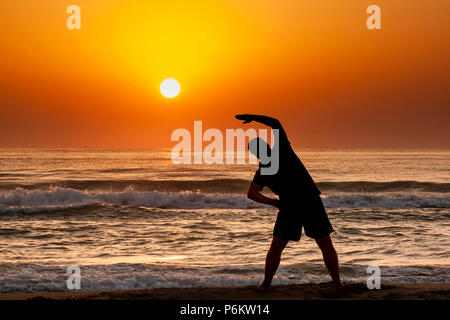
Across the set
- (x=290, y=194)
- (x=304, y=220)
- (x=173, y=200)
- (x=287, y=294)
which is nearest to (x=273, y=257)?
(x=287, y=294)

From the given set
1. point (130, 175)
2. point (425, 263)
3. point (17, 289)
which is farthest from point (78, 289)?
point (130, 175)

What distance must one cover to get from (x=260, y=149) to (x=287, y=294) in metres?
1.71

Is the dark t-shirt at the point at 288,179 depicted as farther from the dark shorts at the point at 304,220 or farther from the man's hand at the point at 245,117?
the man's hand at the point at 245,117

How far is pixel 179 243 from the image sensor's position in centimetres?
1084

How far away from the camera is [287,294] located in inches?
218

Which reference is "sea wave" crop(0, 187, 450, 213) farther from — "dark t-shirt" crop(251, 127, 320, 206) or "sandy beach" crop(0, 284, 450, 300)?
"dark t-shirt" crop(251, 127, 320, 206)

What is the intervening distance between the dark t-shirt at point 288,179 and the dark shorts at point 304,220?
0.27 ft

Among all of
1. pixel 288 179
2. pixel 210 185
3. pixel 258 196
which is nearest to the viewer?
pixel 258 196

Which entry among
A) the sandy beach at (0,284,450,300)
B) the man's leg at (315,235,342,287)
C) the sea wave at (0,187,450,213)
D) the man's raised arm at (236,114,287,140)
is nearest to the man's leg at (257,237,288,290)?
the sandy beach at (0,284,450,300)

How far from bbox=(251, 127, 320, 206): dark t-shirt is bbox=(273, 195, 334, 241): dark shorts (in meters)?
0.08

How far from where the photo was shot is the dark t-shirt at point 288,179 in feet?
17.5

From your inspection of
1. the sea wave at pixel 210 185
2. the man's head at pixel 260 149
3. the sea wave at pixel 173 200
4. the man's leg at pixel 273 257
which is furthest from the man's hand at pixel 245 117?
the sea wave at pixel 210 185

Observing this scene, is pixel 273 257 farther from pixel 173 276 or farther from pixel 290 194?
pixel 173 276

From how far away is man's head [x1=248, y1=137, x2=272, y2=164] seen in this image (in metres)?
5.27
